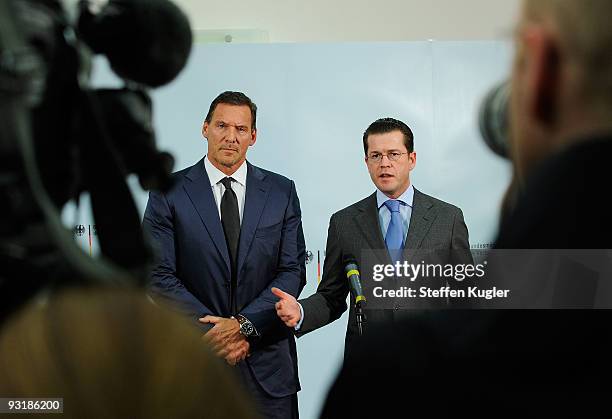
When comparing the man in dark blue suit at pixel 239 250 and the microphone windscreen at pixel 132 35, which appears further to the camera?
the man in dark blue suit at pixel 239 250

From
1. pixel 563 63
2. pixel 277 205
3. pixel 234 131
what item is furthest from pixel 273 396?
pixel 563 63

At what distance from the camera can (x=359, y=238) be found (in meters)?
1.43

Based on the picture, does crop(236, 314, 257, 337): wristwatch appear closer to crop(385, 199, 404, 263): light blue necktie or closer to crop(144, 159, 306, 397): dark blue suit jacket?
crop(144, 159, 306, 397): dark blue suit jacket

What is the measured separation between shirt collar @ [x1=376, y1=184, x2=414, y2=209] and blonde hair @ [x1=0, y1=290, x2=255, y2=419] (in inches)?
41.0

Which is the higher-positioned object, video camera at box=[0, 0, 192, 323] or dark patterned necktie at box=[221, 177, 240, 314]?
video camera at box=[0, 0, 192, 323]

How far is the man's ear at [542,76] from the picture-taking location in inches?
29.3

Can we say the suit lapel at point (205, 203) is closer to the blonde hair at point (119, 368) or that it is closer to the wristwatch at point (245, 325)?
the wristwatch at point (245, 325)

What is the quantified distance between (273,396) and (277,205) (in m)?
0.41

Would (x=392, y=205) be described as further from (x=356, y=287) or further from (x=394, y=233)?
(x=356, y=287)

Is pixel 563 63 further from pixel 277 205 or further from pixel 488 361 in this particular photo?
pixel 277 205

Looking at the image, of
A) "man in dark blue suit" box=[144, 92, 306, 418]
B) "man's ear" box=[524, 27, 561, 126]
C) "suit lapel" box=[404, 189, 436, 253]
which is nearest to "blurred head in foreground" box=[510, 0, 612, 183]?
"man's ear" box=[524, 27, 561, 126]

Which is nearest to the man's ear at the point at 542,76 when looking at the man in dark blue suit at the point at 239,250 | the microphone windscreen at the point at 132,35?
the microphone windscreen at the point at 132,35

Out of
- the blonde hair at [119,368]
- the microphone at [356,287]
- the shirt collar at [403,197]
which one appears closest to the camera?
the blonde hair at [119,368]

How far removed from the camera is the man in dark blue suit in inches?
51.3
